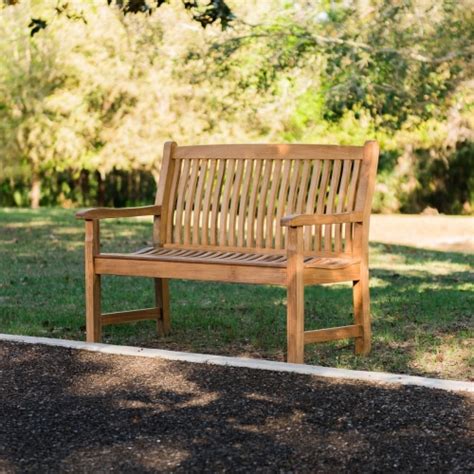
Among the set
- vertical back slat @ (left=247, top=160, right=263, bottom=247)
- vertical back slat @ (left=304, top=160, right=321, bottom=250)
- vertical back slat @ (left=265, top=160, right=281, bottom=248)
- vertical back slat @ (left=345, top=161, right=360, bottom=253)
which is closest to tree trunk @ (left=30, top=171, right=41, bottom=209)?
vertical back slat @ (left=247, top=160, right=263, bottom=247)

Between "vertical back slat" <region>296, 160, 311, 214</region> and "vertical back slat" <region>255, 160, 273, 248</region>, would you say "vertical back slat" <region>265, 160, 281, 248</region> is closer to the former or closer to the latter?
"vertical back slat" <region>255, 160, 273, 248</region>

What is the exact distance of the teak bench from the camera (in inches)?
223

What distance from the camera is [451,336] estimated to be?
6.79 metres

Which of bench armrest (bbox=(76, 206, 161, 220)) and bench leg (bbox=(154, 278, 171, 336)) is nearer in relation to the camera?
bench armrest (bbox=(76, 206, 161, 220))

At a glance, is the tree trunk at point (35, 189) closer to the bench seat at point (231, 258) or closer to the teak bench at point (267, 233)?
the teak bench at point (267, 233)

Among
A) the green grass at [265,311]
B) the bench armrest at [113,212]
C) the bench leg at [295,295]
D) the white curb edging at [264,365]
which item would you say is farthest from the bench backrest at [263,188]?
the white curb edging at [264,365]

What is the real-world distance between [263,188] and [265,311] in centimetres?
174

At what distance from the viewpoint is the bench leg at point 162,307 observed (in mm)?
6906

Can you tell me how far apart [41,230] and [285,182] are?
10.5 meters

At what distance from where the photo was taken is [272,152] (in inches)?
255

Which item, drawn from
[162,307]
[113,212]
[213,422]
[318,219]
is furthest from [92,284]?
[213,422]

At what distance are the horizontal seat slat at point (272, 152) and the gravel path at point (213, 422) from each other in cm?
150

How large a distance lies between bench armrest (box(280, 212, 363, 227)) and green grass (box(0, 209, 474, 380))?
2.64 ft

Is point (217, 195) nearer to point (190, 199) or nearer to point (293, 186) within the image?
point (190, 199)
